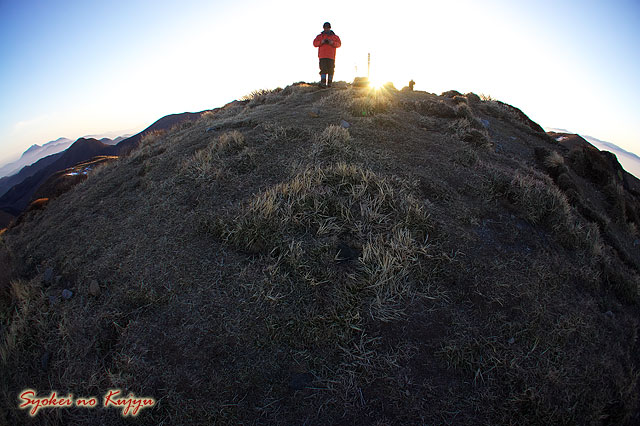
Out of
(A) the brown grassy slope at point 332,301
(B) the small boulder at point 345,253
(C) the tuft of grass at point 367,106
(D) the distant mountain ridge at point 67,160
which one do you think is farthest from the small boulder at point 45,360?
(D) the distant mountain ridge at point 67,160

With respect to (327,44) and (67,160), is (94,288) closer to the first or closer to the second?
(327,44)

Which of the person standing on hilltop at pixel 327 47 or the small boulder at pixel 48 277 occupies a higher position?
the person standing on hilltop at pixel 327 47

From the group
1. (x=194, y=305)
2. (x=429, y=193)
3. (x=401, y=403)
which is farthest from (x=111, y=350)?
(x=429, y=193)

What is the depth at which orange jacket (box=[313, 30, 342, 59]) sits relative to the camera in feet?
A: 31.3

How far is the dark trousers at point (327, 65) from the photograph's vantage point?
1009cm

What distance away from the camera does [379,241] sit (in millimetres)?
3527

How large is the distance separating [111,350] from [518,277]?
447cm

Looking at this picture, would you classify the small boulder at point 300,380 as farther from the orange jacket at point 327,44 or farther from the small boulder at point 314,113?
the orange jacket at point 327,44

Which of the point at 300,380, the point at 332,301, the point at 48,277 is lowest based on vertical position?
the point at 300,380

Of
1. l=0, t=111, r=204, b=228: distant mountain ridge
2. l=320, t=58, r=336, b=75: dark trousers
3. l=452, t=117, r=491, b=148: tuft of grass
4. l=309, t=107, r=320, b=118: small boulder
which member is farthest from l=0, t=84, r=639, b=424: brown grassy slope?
l=0, t=111, r=204, b=228: distant mountain ridge

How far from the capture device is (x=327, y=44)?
9.58 m

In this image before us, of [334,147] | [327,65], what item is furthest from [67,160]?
[334,147]

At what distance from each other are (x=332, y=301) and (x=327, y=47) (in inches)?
357

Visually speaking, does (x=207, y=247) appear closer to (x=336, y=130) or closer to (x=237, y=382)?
(x=237, y=382)
